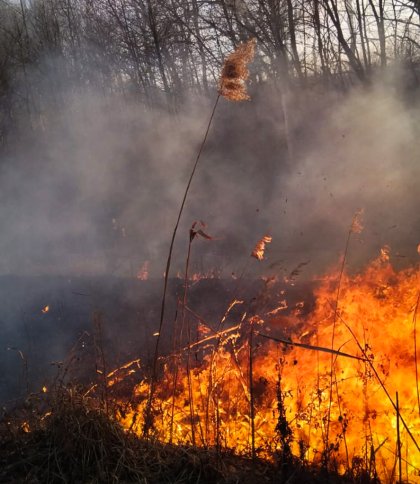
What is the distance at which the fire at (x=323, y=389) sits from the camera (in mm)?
2799

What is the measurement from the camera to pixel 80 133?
15.1 metres

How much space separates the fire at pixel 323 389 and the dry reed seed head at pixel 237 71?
1405 mm

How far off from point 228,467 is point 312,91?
523 inches

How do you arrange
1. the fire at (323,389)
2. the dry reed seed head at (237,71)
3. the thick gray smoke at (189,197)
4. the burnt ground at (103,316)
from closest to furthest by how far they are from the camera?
the dry reed seed head at (237,71) < the fire at (323,389) < the burnt ground at (103,316) < the thick gray smoke at (189,197)

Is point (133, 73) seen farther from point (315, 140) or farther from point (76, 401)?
point (76, 401)

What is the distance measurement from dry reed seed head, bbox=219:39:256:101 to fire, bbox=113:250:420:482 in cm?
140

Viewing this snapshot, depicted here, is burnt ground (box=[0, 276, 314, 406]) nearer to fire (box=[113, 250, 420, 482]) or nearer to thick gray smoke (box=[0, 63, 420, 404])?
thick gray smoke (box=[0, 63, 420, 404])

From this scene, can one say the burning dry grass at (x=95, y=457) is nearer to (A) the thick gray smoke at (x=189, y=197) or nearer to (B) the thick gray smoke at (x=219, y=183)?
(A) the thick gray smoke at (x=189, y=197)

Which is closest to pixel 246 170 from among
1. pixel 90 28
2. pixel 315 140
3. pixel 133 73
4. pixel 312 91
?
pixel 315 140

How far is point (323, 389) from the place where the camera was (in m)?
2.76

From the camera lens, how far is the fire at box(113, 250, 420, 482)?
2.80 metres

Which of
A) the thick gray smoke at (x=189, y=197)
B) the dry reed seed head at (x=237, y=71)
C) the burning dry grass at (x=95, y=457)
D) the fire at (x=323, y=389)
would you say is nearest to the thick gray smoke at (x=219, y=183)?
the thick gray smoke at (x=189, y=197)

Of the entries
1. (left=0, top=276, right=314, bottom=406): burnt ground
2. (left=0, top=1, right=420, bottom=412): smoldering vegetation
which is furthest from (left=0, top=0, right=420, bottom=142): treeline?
(left=0, top=276, right=314, bottom=406): burnt ground

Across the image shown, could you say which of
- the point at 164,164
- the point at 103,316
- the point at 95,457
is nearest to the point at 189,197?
the point at 164,164
